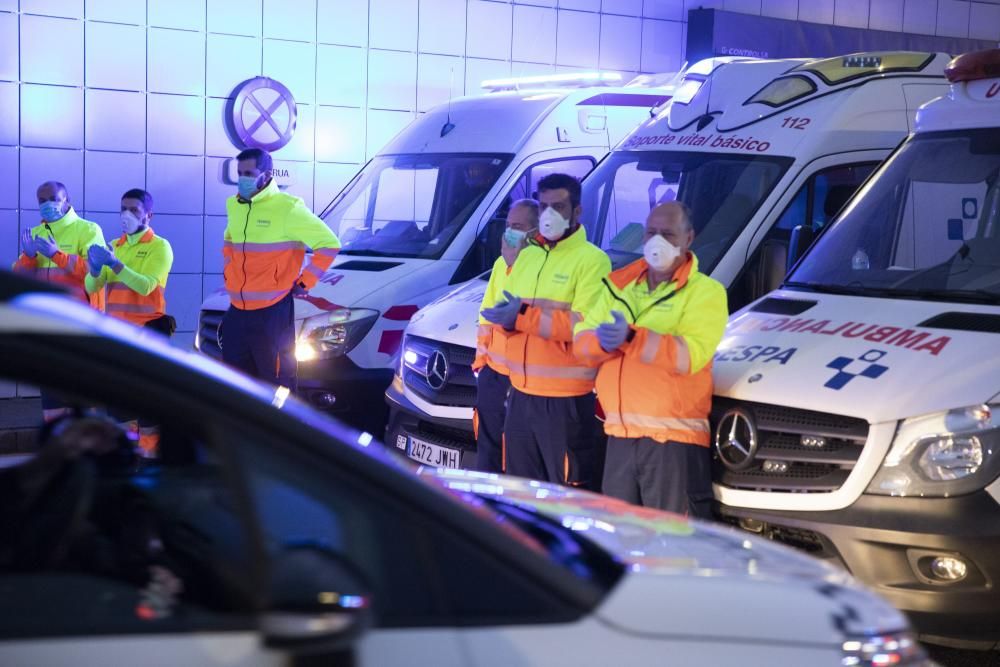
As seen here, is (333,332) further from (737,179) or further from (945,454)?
(945,454)

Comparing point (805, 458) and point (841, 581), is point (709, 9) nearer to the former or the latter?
point (805, 458)

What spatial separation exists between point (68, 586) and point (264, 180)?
6.88 m

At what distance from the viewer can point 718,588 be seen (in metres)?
2.50

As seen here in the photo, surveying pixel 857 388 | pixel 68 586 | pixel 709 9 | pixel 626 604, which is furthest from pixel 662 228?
pixel 709 9

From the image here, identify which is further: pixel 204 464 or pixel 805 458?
pixel 805 458

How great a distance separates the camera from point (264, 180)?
8828mm

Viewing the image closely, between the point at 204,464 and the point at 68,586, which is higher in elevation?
the point at 204,464

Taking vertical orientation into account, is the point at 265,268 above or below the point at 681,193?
below

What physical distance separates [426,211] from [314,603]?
7055 mm

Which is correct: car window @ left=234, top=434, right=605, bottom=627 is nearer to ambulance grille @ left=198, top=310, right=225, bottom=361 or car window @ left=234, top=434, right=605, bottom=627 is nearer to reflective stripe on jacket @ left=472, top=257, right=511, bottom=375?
reflective stripe on jacket @ left=472, top=257, right=511, bottom=375

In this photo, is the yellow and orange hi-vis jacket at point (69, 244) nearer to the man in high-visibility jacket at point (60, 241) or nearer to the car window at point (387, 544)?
the man in high-visibility jacket at point (60, 241)

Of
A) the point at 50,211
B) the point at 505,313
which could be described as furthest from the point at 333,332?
the point at 50,211

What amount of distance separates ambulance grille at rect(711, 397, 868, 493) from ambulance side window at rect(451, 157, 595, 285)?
11.0 feet

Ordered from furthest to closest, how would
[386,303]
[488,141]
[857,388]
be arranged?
[488,141]
[386,303]
[857,388]
